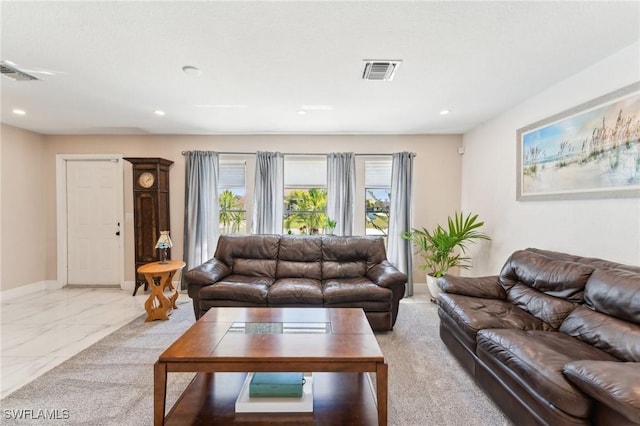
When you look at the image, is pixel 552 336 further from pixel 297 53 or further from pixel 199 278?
pixel 199 278

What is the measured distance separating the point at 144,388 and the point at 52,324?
2.06 m

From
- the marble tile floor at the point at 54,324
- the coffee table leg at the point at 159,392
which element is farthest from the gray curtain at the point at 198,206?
the coffee table leg at the point at 159,392

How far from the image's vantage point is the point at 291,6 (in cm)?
163

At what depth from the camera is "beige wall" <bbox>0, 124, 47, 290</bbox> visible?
3.99 meters

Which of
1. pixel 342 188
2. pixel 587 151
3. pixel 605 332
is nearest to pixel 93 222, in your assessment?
pixel 342 188

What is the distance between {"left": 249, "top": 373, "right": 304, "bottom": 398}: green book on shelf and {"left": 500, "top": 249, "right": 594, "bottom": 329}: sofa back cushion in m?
1.92

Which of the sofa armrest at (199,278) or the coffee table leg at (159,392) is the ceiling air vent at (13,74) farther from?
the coffee table leg at (159,392)

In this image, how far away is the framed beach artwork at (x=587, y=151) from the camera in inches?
79.3

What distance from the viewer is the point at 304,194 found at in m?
4.52

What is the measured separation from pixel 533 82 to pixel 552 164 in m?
0.81

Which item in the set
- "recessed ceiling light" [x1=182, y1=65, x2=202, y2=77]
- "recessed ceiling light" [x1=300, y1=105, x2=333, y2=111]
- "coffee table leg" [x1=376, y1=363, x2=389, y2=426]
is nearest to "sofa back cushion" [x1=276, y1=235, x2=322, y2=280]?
"recessed ceiling light" [x1=300, y1=105, x2=333, y2=111]

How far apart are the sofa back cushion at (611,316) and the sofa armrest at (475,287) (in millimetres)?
637

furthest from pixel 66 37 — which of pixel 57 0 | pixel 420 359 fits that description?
pixel 420 359

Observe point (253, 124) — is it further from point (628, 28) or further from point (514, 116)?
point (628, 28)
